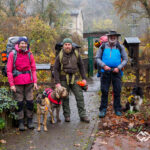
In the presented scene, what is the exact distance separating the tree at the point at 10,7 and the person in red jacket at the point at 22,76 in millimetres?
22383

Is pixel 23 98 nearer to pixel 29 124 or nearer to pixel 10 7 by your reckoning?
pixel 29 124

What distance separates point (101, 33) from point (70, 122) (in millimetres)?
7628

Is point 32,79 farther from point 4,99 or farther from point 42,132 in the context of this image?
point 42,132

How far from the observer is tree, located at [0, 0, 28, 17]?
86.0 feet

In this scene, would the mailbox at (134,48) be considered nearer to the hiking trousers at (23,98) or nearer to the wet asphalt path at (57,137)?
the wet asphalt path at (57,137)

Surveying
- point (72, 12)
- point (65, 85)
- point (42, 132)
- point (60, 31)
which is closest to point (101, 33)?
point (65, 85)

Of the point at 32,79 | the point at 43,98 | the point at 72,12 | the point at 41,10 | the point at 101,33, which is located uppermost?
the point at 72,12

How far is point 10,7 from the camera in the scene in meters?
→ 26.3

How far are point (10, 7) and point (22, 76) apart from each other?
935 inches

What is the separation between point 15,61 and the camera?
15.9ft

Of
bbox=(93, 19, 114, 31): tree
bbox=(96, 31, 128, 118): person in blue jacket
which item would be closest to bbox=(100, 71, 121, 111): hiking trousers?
bbox=(96, 31, 128, 118): person in blue jacket

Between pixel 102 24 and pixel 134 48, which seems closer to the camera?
pixel 134 48

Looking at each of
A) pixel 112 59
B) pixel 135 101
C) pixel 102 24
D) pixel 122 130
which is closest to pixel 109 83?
pixel 112 59

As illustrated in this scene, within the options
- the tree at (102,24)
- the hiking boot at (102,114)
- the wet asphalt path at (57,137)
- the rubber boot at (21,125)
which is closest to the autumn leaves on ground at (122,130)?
the hiking boot at (102,114)
